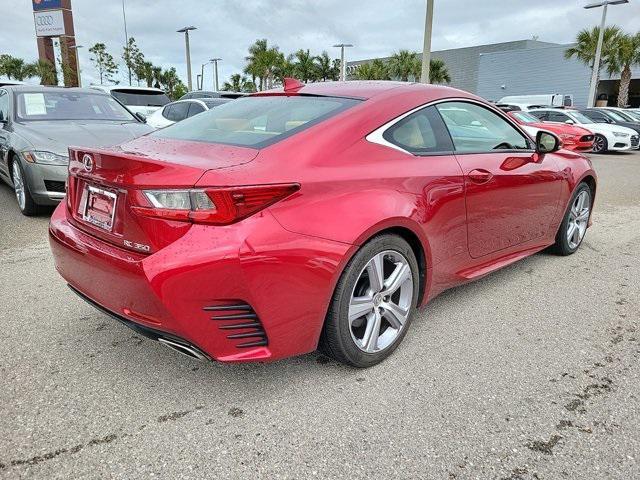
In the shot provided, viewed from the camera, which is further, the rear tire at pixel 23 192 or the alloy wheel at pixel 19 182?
the alloy wheel at pixel 19 182

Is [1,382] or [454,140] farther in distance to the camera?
[454,140]

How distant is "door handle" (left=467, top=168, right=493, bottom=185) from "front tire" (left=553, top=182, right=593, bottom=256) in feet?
5.08

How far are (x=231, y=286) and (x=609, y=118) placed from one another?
779 inches

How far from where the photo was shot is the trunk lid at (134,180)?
6.97 ft

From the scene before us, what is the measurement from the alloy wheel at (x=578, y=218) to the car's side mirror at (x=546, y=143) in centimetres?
82

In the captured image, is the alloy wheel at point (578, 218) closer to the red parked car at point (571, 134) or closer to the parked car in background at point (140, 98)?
the red parked car at point (571, 134)

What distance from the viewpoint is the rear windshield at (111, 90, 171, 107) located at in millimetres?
13421

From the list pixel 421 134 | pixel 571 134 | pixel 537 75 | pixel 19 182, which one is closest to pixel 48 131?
pixel 19 182

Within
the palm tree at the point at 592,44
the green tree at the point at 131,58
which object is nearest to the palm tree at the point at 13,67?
the green tree at the point at 131,58

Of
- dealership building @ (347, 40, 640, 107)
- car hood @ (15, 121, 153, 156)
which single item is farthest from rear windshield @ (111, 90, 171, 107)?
dealership building @ (347, 40, 640, 107)

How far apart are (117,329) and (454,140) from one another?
90.1 inches

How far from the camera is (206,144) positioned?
256 cm

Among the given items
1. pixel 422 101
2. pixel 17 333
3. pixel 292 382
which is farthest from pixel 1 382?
pixel 422 101

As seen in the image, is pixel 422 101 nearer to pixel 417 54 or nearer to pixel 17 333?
pixel 17 333
